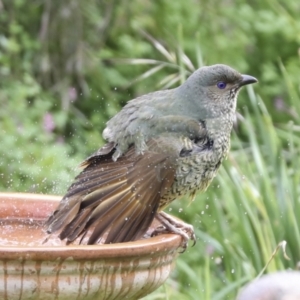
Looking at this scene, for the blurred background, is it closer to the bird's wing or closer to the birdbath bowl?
the bird's wing

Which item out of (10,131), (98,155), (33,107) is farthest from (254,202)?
(33,107)

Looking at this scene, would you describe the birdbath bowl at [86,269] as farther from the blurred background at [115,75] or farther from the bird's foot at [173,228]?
the blurred background at [115,75]

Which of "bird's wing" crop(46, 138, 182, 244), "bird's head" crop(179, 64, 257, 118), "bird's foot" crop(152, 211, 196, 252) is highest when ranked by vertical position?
"bird's head" crop(179, 64, 257, 118)

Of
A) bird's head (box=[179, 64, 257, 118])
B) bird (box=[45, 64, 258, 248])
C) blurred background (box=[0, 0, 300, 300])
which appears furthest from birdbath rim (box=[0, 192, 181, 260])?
blurred background (box=[0, 0, 300, 300])

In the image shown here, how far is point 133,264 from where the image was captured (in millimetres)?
2932

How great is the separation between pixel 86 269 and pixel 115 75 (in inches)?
215

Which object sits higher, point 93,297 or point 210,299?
point 93,297

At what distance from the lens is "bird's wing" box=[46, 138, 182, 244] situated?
121 inches

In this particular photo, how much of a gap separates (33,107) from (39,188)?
1.48 m

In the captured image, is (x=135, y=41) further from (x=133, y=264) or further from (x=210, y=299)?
(x=133, y=264)

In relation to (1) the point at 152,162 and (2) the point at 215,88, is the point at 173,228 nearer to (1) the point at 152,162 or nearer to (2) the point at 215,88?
(1) the point at 152,162

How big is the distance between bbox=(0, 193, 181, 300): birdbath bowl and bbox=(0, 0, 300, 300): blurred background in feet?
5.73

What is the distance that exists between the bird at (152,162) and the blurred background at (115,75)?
78cm

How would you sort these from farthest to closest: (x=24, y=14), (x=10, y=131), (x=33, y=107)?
(x=24, y=14) < (x=33, y=107) < (x=10, y=131)
